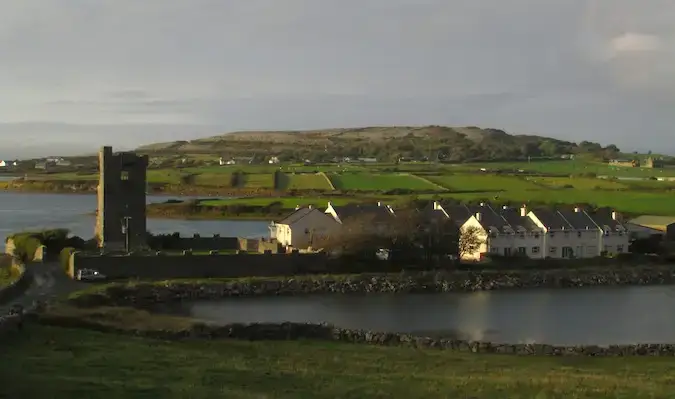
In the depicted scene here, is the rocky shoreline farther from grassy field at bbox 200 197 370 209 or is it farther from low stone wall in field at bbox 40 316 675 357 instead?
grassy field at bbox 200 197 370 209

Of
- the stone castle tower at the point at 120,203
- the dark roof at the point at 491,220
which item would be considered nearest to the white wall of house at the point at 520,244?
the dark roof at the point at 491,220

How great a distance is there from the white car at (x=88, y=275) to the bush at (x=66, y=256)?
1.53 m

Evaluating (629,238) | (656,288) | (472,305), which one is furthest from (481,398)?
(629,238)

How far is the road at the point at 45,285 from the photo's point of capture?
944 inches

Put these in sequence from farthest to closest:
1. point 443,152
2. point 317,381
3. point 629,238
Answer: point 443,152 → point 629,238 → point 317,381

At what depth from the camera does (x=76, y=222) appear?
200ft

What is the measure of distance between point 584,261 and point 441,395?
28840 millimetres

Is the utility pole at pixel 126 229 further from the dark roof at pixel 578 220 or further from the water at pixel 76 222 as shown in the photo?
the dark roof at pixel 578 220

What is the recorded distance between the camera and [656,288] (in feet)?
121

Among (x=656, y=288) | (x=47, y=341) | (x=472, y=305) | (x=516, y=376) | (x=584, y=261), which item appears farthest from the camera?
(x=584, y=261)

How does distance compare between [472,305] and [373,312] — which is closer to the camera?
[373,312]

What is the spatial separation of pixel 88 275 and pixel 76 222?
1259 inches

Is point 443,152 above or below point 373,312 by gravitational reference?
above

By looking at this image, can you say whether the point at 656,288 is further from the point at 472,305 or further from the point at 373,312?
the point at 373,312
